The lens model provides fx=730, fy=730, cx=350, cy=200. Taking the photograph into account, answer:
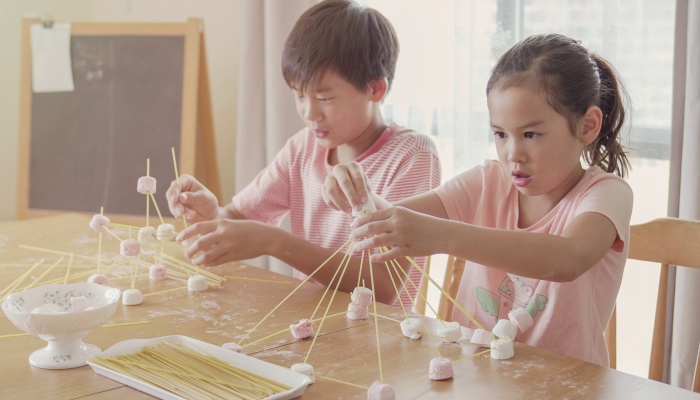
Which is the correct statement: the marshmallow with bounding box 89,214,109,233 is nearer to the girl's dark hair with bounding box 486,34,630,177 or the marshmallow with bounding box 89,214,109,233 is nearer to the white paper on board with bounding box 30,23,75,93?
the girl's dark hair with bounding box 486,34,630,177

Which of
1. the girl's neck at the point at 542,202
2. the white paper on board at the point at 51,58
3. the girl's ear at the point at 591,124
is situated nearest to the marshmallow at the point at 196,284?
the girl's neck at the point at 542,202

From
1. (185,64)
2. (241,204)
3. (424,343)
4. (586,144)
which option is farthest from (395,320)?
(185,64)

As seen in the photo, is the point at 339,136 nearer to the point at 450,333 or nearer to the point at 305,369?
the point at 450,333

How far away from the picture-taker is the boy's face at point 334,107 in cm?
186

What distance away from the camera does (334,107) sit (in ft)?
6.17

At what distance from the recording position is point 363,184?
1367 millimetres

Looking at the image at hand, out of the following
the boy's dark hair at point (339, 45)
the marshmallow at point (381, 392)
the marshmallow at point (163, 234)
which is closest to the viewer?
the marshmallow at point (381, 392)

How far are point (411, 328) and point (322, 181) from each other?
0.89m

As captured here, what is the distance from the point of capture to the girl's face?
1392mm

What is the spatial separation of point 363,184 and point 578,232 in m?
0.40

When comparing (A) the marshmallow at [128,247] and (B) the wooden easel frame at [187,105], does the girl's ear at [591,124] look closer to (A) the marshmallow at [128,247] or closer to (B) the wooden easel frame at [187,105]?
(A) the marshmallow at [128,247]

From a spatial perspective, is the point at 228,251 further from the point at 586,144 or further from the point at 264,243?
the point at 586,144

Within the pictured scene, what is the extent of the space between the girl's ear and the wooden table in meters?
0.49

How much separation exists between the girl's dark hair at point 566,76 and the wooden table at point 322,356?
0.49 meters
